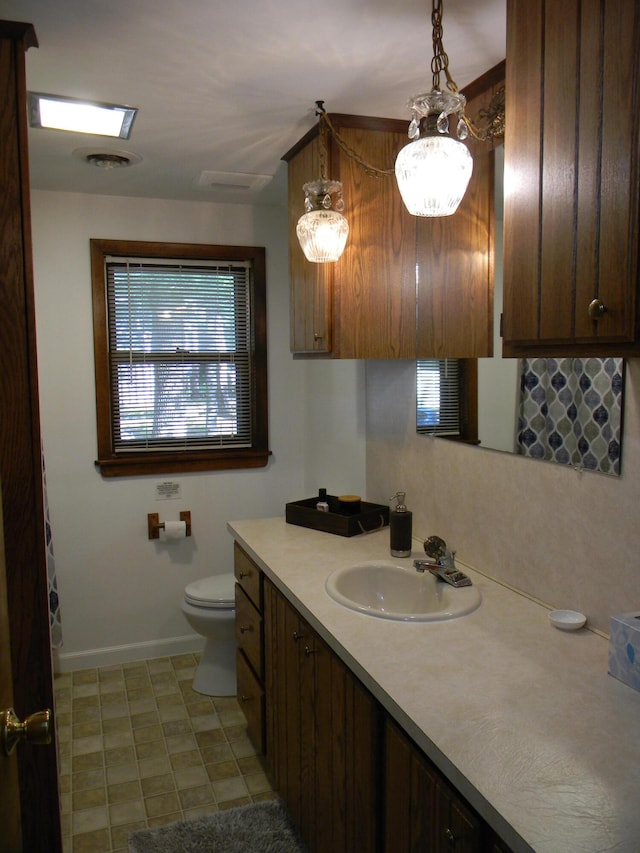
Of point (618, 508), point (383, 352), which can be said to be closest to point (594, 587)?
point (618, 508)

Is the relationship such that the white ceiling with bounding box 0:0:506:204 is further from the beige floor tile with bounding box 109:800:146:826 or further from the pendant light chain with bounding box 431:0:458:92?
the beige floor tile with bounding box 109:800:146:826

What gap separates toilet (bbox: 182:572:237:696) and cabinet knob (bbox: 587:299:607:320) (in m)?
2.19

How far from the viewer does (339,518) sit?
252 centimetres

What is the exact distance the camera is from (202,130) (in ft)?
7.62

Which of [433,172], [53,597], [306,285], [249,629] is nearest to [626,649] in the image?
[433,172]

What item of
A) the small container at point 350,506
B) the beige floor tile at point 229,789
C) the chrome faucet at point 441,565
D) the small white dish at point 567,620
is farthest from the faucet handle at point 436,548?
the beige floor tile at point 229,789

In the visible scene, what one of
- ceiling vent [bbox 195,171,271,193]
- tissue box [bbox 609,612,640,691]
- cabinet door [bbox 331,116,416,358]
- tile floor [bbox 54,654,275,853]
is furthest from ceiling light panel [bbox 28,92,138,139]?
tile floor [bbox 54,654,275,853]

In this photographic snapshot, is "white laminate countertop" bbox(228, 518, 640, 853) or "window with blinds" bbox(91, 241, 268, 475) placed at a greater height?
"window with blinds" bbox(91, 241, 268, 475)

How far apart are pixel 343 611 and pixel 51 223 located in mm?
2437

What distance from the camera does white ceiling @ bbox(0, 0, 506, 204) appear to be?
156 cm

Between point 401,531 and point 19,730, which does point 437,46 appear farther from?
point 19,730

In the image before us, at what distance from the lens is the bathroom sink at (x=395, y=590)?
1.90m

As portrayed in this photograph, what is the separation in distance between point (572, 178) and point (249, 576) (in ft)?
5.80

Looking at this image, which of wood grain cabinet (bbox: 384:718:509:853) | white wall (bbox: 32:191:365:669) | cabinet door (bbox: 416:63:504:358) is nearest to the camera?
wood grain cabinet (bbox: 384:718:509:853)
